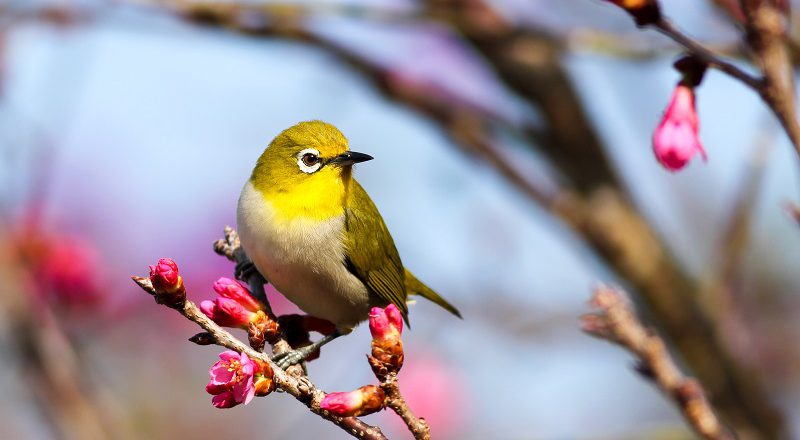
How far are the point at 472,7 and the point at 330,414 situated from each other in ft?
9.98

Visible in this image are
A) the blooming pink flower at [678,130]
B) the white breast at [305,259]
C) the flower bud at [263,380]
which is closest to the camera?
the flower bud at [263,380]

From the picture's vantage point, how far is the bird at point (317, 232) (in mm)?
3389

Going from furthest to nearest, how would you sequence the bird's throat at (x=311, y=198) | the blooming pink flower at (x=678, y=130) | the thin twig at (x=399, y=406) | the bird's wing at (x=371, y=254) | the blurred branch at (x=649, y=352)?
the bird's wing at (x=371, y=254) < the bird's throat at (x=311, y=198) < the blooming pink flower at (x=678, y=130) < the thin twig at (x=399, y=406) < the blurred branch at (x=649, y=352)

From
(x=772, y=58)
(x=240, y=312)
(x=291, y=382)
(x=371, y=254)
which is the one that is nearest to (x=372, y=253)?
(x=371, y=254)

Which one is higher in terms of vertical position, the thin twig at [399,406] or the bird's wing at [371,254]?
the bird's wing at [371,254]

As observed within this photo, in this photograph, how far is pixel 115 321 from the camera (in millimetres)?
6434

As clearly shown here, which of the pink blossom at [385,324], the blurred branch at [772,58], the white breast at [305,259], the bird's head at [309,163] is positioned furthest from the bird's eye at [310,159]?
the blurred branch at [772,58]

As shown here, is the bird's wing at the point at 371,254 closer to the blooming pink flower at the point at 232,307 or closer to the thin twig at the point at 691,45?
the blooming pink flower at the point at 232,307

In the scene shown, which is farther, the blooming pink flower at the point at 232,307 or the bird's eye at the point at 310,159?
the bird's eye at the point at 310,159

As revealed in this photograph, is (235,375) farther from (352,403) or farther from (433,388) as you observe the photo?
(433,388)

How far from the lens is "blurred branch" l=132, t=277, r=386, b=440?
2.36 m

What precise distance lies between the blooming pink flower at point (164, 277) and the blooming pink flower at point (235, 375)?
24 centimetres

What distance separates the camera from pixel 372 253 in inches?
145

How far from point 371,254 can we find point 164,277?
1485mm
